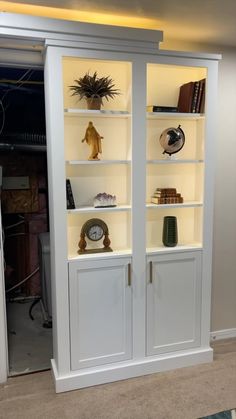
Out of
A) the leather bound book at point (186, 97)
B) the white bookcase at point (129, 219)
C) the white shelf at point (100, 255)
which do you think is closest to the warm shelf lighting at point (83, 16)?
the white bookcase at point (129, 219)

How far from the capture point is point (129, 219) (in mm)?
2520

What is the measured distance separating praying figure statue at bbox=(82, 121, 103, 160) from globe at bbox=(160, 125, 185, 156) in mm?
478

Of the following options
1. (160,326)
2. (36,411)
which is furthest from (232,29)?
(36,411)

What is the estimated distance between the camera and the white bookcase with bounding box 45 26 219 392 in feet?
7.50

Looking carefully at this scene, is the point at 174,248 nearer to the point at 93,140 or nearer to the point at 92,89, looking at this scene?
the point at 93,140

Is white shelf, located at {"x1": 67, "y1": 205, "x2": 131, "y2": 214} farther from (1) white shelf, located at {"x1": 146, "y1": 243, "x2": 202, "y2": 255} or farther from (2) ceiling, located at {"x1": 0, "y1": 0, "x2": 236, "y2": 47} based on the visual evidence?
(2) ceiling, located at {"x1": 0, "y1": 0, "x2": 236, "y2": 47}

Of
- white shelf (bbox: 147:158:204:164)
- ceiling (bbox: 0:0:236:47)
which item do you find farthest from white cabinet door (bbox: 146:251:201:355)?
ceiling (bbox: 0:0:236:47)

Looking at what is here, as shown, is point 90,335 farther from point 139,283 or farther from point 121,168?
point 121,168

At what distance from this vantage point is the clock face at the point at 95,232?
241cm

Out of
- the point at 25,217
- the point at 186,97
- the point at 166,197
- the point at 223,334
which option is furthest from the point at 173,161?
the point at 25,217

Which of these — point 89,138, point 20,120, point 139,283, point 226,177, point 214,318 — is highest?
point 20,120

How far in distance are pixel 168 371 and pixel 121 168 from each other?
158cm

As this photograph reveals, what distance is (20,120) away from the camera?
12.6 feet

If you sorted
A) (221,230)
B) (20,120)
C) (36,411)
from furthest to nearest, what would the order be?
(20,120)
(221,230)
(36,411)
